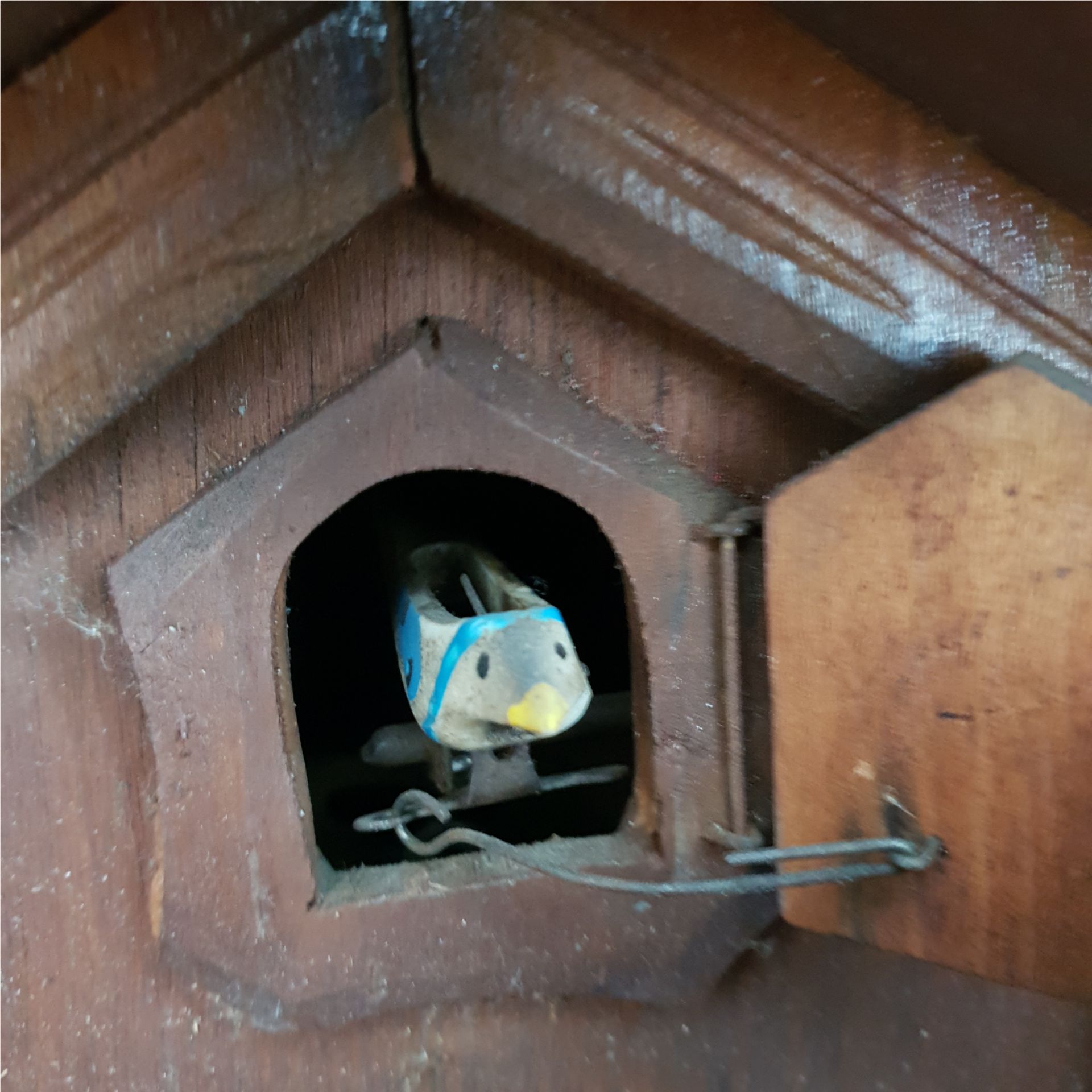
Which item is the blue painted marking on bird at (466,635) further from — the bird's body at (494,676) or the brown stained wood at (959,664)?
the brown stained wood at (959,664)

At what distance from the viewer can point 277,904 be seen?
548mm

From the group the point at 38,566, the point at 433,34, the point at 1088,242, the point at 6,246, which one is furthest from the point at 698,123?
the point at 38,566

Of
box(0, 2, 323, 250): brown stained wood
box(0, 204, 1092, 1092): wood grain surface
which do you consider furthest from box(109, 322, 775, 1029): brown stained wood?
box(0, 2, 323, 250): brown stained wood

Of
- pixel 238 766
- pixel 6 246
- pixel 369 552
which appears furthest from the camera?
pixel 369 552

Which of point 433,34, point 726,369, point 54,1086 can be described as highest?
point 433,34

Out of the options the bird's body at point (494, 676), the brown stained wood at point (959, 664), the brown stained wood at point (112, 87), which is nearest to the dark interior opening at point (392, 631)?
the bird's body at point (494, 676)

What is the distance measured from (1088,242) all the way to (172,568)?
593mm

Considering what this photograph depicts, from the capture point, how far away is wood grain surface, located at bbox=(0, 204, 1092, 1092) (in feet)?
1.71

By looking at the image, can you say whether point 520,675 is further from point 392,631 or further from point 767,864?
point 392,631

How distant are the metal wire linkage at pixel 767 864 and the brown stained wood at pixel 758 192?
0.26 metres

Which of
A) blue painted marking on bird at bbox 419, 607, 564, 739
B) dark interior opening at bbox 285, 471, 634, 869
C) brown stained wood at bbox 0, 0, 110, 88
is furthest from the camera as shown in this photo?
dark interior opening at bbox 285, 471, 634, 869

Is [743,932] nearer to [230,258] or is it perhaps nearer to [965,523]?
A: [965,523]

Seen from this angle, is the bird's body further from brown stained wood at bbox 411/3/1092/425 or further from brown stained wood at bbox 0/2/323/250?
brown stained wood at bbox 0/2/323/250

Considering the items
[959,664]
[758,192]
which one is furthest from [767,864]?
[758,192]
